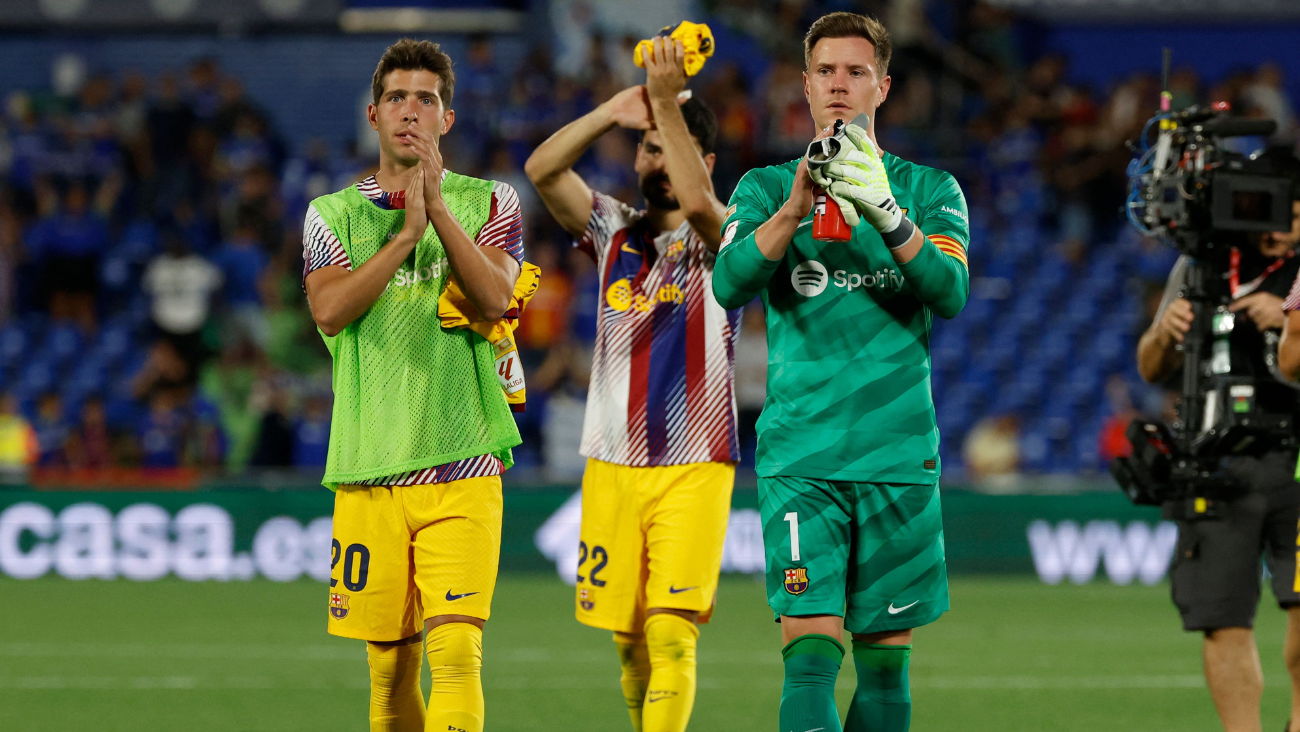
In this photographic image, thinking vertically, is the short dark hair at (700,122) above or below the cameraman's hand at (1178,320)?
above

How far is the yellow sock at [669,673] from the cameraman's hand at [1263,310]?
2.41 m

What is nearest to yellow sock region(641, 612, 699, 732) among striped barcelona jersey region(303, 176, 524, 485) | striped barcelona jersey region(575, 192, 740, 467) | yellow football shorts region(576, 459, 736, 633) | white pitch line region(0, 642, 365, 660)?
yellow football shorts region(576, 459, 736, 633)

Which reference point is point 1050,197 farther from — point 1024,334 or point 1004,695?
point 1004,695

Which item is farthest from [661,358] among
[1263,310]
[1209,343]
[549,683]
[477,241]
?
[549,683]

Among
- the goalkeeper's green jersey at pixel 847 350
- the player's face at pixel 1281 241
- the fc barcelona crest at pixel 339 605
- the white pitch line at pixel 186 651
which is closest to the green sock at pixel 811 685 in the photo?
the goalkeeper's green jersey at pixel 847 350

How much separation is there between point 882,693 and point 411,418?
1739 millimetres

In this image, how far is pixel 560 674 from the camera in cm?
887

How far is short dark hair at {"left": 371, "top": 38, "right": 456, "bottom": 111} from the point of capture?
510 cm

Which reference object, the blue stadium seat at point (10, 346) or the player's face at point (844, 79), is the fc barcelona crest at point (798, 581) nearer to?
the player's face at point (844, 79)

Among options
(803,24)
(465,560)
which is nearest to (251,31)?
(803,24)

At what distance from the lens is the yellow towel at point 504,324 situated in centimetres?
515

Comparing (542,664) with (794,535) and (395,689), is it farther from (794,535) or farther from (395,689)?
(794,535)

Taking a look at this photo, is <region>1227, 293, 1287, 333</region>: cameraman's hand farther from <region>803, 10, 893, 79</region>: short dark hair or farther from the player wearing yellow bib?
the player wearing yellow bib

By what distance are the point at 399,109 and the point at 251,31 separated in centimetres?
1645
